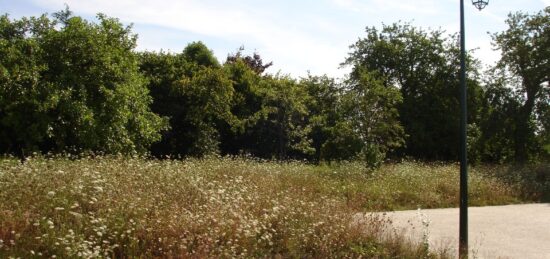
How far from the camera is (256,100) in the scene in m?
25.8

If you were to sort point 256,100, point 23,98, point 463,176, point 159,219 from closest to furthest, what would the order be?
point 159,219
point 463,176
point 23,98
point 256,100

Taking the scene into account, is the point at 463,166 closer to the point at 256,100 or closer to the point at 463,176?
the point at 463,176

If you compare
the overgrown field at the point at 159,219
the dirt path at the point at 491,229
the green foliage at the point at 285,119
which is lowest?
the dirt path at the point at 491,229

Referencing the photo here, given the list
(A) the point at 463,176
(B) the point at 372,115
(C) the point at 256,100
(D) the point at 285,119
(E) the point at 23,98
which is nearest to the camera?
(A) the point at 463,176

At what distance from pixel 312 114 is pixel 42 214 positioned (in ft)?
61.3

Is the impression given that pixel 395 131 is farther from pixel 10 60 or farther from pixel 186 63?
pixel 10 60

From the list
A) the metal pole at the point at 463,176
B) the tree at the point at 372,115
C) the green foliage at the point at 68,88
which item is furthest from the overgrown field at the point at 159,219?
the tree at the point at 372,115

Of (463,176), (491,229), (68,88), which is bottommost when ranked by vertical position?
(491,229)

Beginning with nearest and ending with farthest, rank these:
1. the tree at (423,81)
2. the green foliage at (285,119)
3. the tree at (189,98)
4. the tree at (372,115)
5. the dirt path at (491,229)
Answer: the dirt path at (491,229) → the tree at (372,115) → the tree at (189,98) → the green foliage at (285,119) → the tree at (423,81)

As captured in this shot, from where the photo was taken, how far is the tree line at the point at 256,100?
15.4m

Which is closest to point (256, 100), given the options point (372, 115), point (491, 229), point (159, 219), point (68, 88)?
point (372, 115)

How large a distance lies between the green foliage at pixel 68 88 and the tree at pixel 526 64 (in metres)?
19.5

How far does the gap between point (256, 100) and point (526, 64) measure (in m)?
14.2

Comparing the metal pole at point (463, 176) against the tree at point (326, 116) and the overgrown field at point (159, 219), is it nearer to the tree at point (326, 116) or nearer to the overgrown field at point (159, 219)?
the overgrown field at point (159, 219)
